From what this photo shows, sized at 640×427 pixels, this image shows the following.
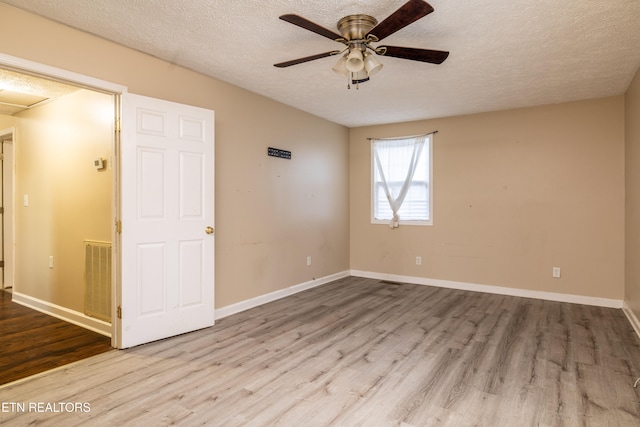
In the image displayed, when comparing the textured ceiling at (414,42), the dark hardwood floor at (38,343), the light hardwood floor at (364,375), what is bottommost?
the dark hardwood floor at (38,343)

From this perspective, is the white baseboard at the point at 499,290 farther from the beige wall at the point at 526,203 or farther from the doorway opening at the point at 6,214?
the doorway opening at the point at 6,214

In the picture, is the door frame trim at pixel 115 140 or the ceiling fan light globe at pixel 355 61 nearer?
the ceiling fan light globe at pixel 355 61

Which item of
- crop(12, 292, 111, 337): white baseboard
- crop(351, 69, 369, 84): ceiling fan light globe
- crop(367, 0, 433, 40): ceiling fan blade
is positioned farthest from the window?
crop(12, 292, 111, 337): white baseboard

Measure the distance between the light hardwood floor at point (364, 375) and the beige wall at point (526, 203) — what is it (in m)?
0.93

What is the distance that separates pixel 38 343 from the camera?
10.3 feet

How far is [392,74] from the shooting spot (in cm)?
361

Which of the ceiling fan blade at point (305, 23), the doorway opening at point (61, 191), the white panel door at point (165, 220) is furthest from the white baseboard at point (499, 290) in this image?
the ceiling fan blade at point (305, 23)

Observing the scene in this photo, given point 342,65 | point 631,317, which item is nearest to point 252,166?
point 342,65

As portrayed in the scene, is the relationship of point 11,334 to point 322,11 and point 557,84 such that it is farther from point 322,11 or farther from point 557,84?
point 557,84

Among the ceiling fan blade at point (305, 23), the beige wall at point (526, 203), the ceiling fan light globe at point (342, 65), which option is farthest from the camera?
the beige wall at point (526, 203)

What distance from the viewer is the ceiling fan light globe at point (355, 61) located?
2496 mm

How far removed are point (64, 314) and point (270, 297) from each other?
2.21 meters

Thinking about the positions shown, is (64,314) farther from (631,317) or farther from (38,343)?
(631,317)

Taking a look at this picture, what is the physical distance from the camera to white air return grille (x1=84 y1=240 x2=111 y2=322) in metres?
3.43
